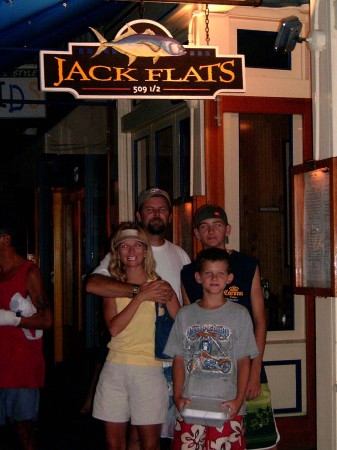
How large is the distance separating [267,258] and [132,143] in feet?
8.98

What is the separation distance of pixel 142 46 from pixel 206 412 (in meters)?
2.47

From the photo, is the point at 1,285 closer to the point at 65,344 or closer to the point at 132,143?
the point at 132,143

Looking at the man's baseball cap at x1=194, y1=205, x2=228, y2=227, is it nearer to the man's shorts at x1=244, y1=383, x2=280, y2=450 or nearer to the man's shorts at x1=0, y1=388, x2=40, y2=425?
the man's shorts at x1=244, y1=383, x2=280, y2=450

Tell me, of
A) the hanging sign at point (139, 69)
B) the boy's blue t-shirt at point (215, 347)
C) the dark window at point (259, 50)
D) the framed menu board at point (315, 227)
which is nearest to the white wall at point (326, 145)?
the framed menu board at point (315, 227)

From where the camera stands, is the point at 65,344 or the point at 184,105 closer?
the point at 184,105

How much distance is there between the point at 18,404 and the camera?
5.71 metres

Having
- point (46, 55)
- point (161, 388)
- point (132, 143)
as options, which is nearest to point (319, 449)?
point (161, 388)

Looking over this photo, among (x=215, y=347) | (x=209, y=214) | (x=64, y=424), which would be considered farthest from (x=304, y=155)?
(x=64, y=424)

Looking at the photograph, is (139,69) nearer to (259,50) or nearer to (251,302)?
(251,302)

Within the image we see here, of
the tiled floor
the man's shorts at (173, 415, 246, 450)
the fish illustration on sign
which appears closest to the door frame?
the tiled floor

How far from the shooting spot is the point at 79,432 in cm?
770

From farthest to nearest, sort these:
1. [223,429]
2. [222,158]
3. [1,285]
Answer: [222,158] → [1,285] → [223,429]

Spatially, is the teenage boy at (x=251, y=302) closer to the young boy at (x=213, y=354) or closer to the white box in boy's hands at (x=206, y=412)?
the young boy at (x=213, y=354)

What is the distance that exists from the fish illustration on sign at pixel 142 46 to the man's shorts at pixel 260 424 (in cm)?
230
